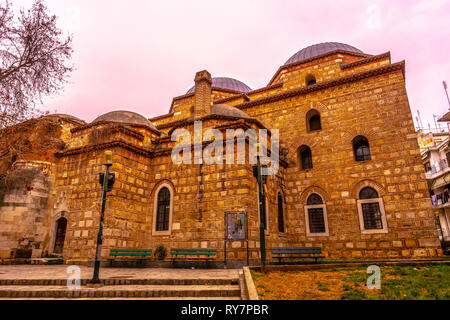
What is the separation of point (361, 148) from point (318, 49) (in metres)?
9.05

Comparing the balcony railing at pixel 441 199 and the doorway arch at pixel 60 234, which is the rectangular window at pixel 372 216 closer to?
the doorway arch at pixel 60 234

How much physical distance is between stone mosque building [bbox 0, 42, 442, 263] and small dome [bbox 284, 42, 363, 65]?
3949 millimetres

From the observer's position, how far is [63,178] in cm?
1373

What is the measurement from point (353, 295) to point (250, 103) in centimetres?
1368

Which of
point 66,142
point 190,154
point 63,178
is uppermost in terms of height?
point 66,142

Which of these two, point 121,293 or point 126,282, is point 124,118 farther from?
point 121,293

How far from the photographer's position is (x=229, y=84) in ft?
81.4

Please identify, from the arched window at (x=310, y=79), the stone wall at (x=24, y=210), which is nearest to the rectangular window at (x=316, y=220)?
the arched window at (x=310, y=79)

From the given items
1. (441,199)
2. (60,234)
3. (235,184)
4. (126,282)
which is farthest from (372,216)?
(441,199)

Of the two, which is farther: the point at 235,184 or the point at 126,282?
the point at 235,184

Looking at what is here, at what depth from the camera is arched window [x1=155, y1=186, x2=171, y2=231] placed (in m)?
13.1

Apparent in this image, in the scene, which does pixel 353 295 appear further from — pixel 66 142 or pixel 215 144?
pixel 66 142
